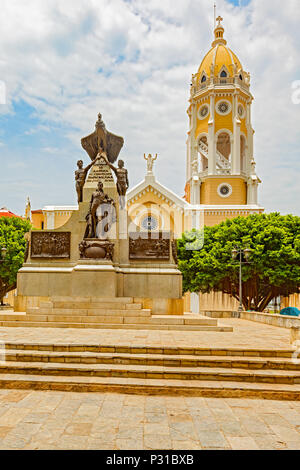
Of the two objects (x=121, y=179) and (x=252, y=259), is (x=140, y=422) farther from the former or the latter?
(x=252, y=259)

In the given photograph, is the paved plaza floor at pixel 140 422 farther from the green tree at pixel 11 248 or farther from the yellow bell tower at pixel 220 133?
the yellow bell tower at pixel 220 133

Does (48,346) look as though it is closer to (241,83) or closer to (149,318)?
(149,318)

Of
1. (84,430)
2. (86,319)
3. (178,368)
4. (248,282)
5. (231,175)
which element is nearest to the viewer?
(84,430)

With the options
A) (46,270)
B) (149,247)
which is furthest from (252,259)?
(46,270)

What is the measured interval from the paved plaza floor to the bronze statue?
795cm

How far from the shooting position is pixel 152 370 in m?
6.46

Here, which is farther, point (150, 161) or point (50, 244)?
point (150, 161)

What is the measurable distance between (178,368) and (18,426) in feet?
9.95

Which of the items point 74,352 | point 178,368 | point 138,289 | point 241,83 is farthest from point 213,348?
point 241,83

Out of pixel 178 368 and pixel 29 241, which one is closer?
pixel 178 368

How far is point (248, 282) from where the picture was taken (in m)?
29.4

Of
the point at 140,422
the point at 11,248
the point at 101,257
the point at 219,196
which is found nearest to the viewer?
the point at 140,422

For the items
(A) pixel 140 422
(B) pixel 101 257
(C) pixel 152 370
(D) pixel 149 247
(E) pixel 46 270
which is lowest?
(A) pixel 140 422

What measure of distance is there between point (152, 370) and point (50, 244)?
8360 millimetres
